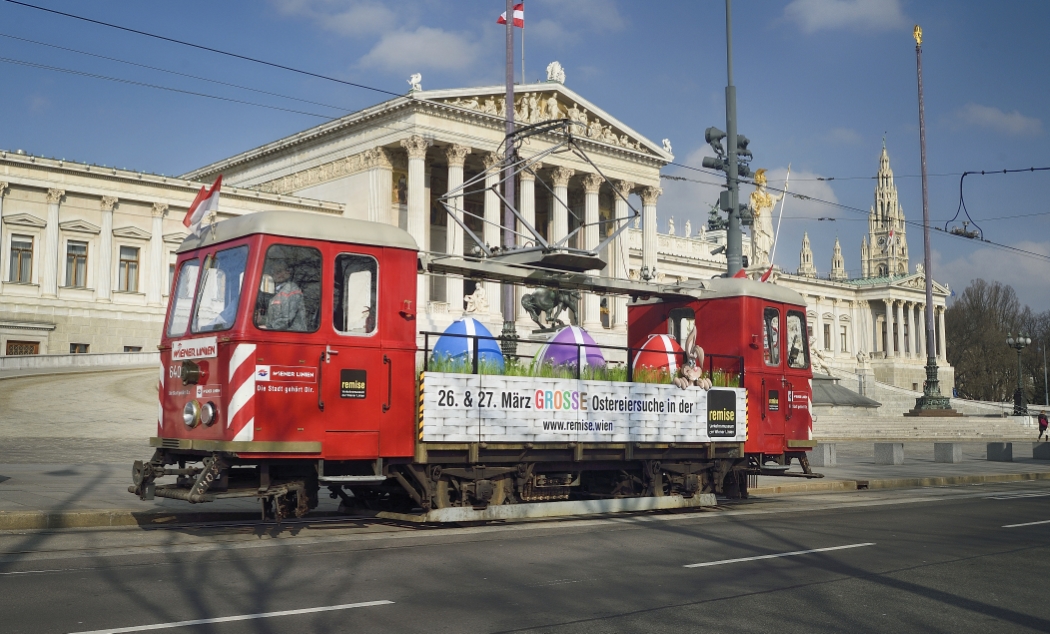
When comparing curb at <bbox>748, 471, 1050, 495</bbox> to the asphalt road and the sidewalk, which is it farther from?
the asphalt road

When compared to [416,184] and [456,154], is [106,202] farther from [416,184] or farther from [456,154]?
[456,154]

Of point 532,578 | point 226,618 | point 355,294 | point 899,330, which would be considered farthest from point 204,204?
point 899,330

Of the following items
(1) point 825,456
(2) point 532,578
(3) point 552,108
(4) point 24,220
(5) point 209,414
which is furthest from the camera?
(3) point 552,108

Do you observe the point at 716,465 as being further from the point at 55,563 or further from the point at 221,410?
the point at 55,563

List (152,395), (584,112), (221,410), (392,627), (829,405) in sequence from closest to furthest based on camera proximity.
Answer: (392,627) < (221,410) < (152,395) < (829,405) < (584,112)

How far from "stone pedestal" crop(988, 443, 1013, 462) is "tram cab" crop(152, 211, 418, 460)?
101ft

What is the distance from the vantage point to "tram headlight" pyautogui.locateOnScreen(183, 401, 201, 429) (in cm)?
1124

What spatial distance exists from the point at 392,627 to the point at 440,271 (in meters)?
7.24

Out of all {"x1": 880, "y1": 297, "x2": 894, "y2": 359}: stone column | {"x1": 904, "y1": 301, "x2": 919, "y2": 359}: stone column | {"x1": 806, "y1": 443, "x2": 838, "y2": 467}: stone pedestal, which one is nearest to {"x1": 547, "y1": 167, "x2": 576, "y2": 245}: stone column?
{"x1": 806, "y1": 443, "x2": 838, "y2": 467}: stone pedestal

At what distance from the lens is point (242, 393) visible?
10969 millimetres

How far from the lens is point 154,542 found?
440 inches

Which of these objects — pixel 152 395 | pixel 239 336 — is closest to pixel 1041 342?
pixel 152 395

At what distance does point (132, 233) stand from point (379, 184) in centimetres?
1527

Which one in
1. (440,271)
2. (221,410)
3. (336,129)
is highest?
(336,129)
